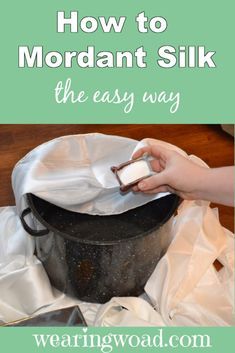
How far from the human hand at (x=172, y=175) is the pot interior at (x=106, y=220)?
0.06 m

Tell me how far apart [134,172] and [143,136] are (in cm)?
51

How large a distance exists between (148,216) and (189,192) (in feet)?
0.54

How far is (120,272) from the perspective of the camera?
92 cm

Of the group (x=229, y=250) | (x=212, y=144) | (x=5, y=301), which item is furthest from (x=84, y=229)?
(x=212, y=144)

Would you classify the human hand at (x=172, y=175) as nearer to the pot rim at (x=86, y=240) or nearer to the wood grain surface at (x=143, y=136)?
the pot rim at (x=86, y=240)

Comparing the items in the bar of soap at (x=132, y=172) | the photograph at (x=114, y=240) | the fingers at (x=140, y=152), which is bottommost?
the photograph at (x=114, y=240)

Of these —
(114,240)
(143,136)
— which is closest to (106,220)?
(114,240)

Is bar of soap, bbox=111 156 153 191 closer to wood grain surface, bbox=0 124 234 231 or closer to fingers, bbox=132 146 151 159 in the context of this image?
fingers, bbox=132 146 151 159

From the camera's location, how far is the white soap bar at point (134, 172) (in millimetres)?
939

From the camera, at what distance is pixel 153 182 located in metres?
0.91

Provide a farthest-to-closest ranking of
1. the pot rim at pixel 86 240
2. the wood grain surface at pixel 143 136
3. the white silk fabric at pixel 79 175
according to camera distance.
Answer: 1. the wood grain surface at pixel 143 136
2. the white silk fabric at pixel 79 175
3. the pot rim at pixel 86 240

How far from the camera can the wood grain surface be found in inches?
53.1

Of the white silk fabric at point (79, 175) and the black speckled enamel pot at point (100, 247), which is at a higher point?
the white silk fabric at point (79, 175)

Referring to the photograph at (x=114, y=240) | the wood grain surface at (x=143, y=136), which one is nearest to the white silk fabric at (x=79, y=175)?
the photograph at (x=114, y=240)
